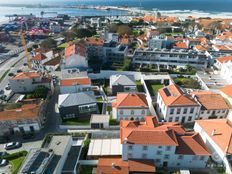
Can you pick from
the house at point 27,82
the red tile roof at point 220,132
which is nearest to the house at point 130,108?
the red tile roof at point 220,132

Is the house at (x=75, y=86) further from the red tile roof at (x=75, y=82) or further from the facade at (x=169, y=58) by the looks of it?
the facade at (x=169, y=58)

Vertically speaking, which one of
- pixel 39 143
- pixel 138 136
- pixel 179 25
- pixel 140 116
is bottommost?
pixel 39 143

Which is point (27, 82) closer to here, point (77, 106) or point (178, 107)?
point (77, 106)

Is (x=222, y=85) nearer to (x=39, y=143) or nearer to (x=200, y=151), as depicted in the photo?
(x=200, y=151)

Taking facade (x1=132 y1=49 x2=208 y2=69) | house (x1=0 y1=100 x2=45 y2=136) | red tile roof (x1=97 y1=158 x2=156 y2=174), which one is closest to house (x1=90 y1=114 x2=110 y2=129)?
red tile roof (x1=97 y1=158 x2=156 y2=174)

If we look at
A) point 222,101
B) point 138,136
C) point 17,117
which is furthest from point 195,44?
point 17,117
